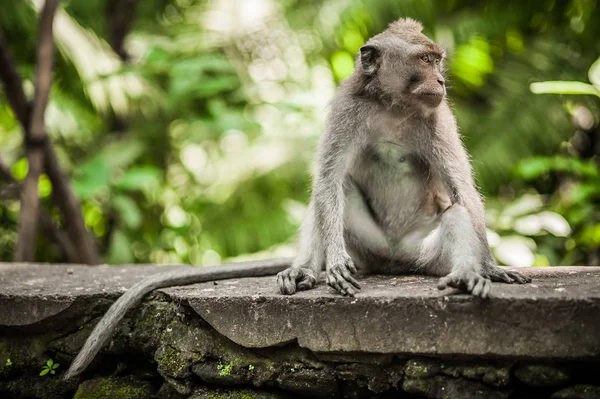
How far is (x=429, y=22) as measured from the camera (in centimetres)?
748

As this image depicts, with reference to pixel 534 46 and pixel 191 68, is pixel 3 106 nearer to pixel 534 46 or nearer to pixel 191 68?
pixel 191 68

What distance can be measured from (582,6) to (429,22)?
68.5 inches

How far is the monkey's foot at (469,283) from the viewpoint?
251 centimetres

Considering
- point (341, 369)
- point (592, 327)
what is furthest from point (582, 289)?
point (341, 369)

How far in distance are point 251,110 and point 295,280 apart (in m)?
5.18

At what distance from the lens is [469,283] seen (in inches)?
99.8

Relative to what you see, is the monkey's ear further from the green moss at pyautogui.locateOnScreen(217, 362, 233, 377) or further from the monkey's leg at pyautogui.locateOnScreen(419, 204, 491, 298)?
the green moss at pyautogui.locateOnScreen(217, 362, 233, 377)

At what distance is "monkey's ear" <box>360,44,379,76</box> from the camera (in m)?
3.30

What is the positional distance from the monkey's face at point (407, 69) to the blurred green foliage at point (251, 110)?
10.8 feet

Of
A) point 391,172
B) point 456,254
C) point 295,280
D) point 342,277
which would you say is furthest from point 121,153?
point 456,254

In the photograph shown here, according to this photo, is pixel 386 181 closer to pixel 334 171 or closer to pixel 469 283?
pixel 334 171

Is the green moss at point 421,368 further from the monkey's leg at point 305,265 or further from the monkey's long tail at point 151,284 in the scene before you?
the monkey's long tail at point 151,284

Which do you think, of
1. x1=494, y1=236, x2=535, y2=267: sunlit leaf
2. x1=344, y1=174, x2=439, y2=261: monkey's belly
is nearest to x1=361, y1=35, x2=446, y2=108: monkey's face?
x1=344, y1=174, x2=439, y2=261: monkey's belly

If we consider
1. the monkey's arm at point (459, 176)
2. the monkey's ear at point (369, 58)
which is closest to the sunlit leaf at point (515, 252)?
the monkey's arm at point (459, 176)
